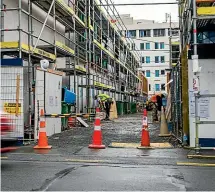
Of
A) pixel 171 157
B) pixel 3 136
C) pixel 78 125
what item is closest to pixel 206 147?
pixel 171 157

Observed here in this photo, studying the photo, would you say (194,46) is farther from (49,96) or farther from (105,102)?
(105,102)

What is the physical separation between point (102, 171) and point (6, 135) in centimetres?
211

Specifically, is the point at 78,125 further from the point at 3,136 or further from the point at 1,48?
the point at 3,136

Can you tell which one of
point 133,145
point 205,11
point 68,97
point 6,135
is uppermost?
point 205,11

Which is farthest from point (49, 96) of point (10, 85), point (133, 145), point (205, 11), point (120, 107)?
point (120, 107)

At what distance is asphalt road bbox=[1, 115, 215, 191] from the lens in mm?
6336

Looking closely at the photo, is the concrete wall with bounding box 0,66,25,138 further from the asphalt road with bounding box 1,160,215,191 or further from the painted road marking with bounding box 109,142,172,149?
the asphalt road with bounding box 1,160,215,191

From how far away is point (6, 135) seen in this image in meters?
7.66

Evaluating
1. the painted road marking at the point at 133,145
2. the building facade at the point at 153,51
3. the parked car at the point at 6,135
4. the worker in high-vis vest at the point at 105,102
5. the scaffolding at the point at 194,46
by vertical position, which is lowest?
the painted road marking at the point at 133,145

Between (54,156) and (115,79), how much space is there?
27438mm

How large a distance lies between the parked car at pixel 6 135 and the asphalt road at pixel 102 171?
0.46m

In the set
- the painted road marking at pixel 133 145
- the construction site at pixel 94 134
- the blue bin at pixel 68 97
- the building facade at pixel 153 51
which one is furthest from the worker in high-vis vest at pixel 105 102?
the building facade at pixel 153 51

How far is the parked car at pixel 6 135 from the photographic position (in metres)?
7.58

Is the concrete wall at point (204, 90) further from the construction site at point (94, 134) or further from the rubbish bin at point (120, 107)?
the rubbish bin at point (120, 107)
